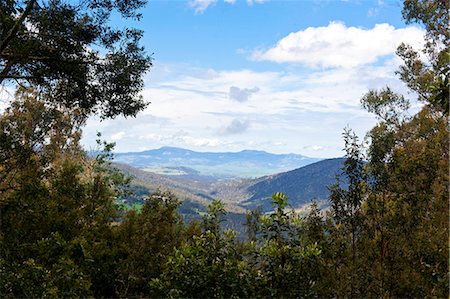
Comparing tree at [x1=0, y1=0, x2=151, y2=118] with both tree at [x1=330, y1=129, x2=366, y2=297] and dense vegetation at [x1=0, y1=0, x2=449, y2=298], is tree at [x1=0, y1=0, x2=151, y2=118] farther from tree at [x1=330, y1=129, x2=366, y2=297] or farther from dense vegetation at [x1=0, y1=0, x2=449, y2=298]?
tree at [x1=330, y1=129, x2=366, y2=297]

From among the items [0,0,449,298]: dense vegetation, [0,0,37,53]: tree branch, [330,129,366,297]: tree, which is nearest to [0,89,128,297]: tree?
[0,0,449,298]: dense vegetation

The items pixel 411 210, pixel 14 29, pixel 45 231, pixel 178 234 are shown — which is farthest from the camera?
pixel 411 210

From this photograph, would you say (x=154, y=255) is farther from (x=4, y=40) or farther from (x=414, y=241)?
(x=414, y=241)

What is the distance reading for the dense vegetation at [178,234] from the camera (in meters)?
5.16

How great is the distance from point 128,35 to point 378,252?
7.76 metres

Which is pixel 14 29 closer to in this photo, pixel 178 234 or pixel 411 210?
pixel 178 234

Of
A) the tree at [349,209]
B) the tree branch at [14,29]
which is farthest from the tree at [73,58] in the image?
the tree at [349,209]

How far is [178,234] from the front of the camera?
9.48 m

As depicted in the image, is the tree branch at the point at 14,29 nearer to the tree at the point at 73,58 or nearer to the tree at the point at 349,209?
the tree at the point at 73,58

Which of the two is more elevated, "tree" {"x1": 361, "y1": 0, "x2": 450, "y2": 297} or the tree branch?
the tree branch

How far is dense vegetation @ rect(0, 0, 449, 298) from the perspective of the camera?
516 centimetres

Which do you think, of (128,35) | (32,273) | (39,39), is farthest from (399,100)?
(32,273)

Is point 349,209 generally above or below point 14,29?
below

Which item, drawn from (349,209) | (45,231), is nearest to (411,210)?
(349,209)
